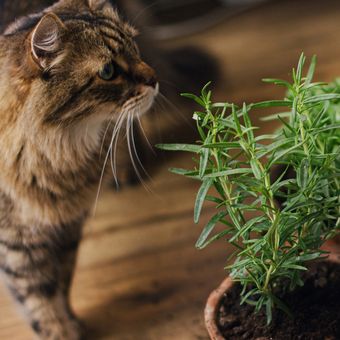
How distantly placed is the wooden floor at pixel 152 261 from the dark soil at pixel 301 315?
39 centimetres

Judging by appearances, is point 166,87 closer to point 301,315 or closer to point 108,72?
point 108,72

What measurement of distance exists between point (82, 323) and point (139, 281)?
181 millimetres

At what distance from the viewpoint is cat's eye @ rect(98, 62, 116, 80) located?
1.18 m

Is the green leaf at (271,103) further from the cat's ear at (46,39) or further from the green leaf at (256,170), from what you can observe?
the cat's ear at (46,39)

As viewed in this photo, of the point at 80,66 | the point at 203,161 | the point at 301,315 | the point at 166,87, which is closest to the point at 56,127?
the point at 80,66

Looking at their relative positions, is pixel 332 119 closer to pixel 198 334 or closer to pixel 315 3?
pixel 198 334

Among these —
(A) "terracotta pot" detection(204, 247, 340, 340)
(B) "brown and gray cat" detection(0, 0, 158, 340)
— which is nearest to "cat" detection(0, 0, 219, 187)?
(B) "brown and gray cat" detection(0, 0, 158, 340)

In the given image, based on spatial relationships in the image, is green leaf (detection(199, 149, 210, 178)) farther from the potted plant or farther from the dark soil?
the dark soil

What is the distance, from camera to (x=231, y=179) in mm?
907

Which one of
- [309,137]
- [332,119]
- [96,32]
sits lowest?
[332,119]

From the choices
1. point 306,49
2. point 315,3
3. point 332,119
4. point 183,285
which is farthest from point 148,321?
point 315,3

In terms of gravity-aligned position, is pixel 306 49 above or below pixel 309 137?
below

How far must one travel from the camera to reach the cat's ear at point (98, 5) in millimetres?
1277

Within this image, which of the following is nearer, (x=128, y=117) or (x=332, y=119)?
(x=332, y=119)
